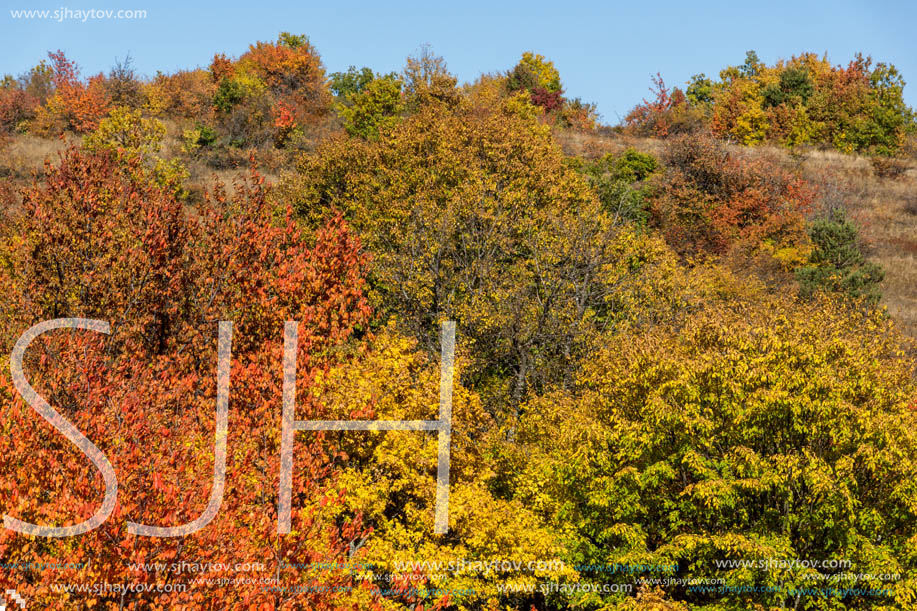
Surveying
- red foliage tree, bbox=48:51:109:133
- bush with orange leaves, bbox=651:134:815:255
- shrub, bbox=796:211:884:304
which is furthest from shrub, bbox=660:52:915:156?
red foliage tree, bbox=48:51:109:133

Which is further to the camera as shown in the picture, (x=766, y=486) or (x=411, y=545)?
(x=411, y=545)

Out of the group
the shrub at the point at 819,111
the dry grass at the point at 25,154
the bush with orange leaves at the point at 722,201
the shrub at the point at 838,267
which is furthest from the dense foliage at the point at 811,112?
the dry grass at the point at 25,154

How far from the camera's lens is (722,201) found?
249 feet

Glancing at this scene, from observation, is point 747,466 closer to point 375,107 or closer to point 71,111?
point 375,107

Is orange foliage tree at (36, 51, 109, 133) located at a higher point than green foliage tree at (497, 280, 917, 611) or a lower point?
higher

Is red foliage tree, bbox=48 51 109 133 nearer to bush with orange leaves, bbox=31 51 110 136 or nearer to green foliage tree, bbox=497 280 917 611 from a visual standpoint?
bush with orange leaves, bbox=31 51 110 136

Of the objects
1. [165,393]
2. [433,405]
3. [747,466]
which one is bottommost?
[747,466]

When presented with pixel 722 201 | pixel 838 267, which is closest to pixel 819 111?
pixel 722 201

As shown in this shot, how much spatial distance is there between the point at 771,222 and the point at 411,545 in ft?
187

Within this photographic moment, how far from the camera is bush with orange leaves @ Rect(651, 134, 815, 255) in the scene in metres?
69.4

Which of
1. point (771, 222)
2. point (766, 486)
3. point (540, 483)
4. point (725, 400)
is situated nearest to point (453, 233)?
point (540, 483)

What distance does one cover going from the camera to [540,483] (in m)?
30.2

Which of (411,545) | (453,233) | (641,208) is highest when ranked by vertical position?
(641,208)

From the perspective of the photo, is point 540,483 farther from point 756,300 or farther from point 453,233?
point 756,300
